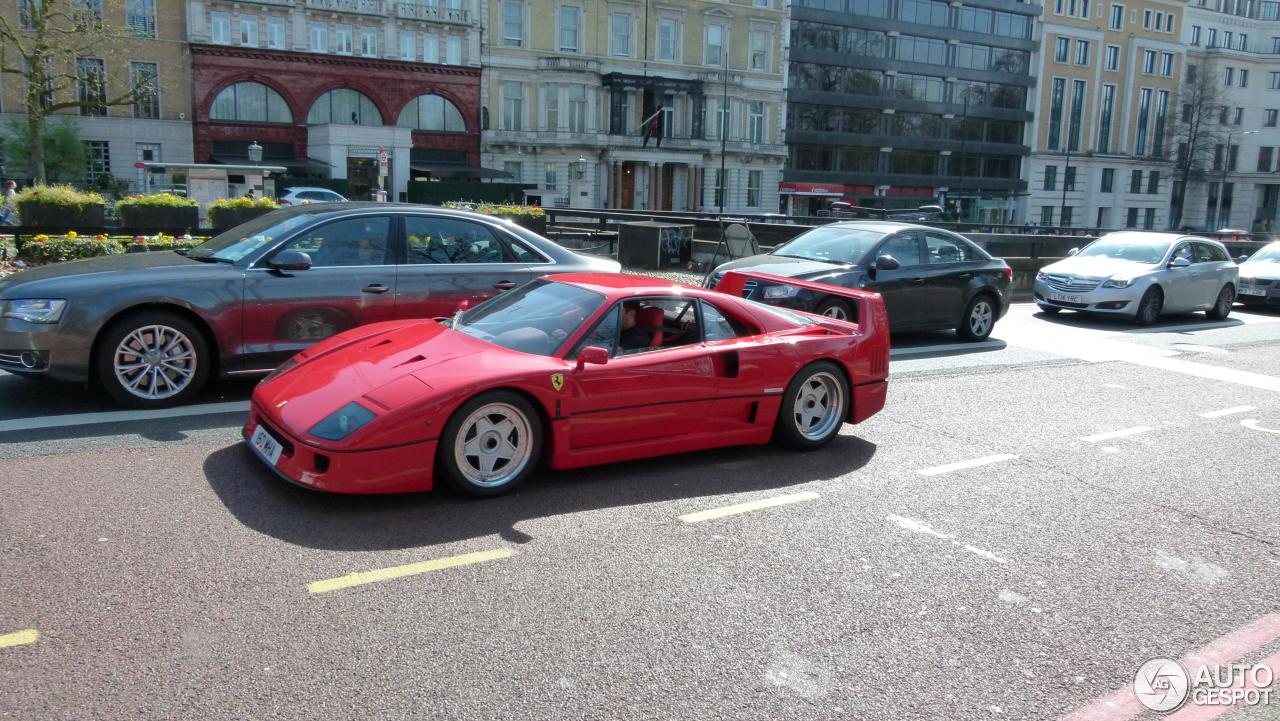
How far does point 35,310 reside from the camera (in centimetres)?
690

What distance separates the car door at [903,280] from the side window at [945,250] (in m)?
0.19

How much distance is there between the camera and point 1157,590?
4836 millimetres

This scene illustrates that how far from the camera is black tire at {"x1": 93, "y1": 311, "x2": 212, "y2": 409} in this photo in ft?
23.3

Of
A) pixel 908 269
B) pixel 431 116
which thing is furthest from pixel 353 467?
pixel 431 116

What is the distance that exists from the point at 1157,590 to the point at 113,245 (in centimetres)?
1432

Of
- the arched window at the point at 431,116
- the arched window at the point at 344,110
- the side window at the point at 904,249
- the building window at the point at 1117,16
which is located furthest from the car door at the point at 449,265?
the building window at the point at 1117,16

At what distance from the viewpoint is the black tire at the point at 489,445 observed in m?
5.39

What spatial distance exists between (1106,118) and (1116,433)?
296 feet

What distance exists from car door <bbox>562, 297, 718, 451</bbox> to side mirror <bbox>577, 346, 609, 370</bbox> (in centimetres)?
7

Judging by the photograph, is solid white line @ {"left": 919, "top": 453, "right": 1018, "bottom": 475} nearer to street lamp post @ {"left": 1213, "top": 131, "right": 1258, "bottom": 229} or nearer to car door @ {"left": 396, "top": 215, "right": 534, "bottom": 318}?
car door @ {"left": 396, "top": 215, "right": 534, "bottom": 318}

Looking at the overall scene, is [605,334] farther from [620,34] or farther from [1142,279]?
[620,34]

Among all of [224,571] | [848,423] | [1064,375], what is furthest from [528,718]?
[1064,375]

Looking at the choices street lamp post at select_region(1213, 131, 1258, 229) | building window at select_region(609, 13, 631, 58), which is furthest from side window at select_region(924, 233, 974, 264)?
street lamp post at select_region(1213, 131, 1258, 229)

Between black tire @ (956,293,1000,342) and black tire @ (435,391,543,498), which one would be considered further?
black tire @ (956,293,1000,342)
